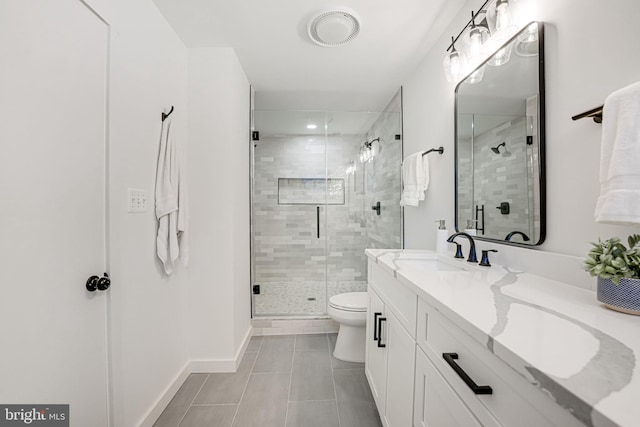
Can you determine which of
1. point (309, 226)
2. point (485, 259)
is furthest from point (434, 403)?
point (309, 226)

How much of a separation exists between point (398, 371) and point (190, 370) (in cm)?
159

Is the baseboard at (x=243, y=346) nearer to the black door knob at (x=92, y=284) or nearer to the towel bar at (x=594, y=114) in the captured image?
the black door knob at (x=92, y=284)

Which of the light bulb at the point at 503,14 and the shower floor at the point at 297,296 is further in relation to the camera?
the shower floor at the point at 297,296

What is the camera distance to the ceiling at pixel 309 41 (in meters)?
1.58

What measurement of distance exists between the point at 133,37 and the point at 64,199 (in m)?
0.93

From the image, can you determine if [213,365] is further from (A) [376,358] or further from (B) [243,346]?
(A) [376,358]

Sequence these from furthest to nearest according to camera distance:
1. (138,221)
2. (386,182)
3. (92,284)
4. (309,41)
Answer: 1. (386,182)
2. (309,41)
3. (138,221)
4. (92,284)

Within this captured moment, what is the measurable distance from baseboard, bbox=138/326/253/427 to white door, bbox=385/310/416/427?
1.24 metres

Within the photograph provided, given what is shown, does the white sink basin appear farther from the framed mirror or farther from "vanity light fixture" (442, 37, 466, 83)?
"vanity light fixture" (442, 37, 466, 83)

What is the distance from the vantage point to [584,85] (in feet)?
2.95

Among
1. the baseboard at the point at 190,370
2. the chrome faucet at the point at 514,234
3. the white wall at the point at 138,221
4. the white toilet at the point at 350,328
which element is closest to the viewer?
the chrome faucet at the point at 514,234

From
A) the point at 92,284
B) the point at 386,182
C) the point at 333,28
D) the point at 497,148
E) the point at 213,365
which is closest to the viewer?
the point at 92,284

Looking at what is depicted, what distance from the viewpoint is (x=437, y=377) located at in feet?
2.66

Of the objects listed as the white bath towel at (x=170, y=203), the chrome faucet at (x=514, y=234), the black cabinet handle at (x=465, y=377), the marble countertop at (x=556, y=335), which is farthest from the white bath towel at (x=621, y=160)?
the white bath towel at (x=170, y=203)
